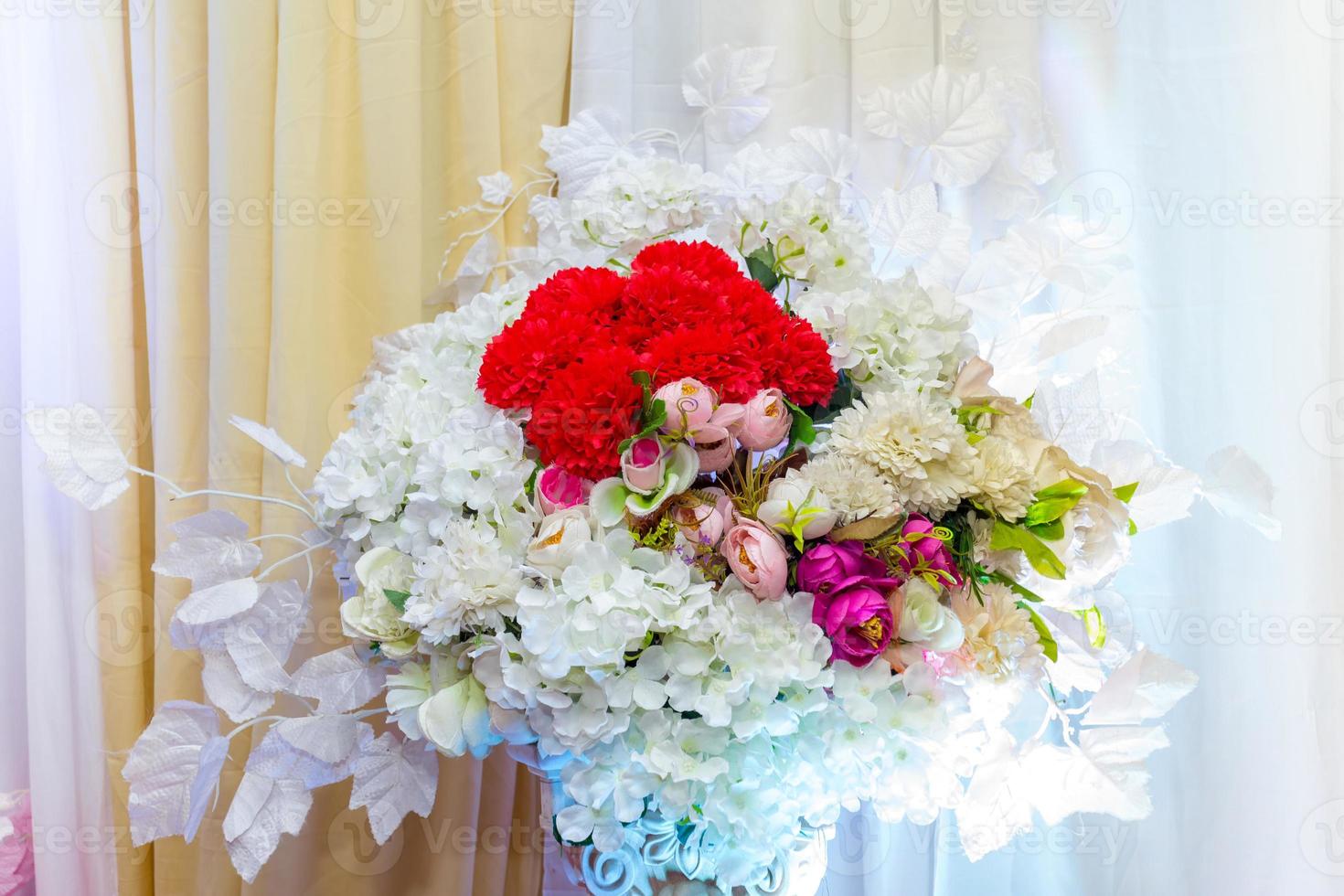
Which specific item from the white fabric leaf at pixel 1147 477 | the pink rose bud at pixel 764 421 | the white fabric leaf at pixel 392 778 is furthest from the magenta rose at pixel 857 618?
the white fabric leaf at pixel 392 778

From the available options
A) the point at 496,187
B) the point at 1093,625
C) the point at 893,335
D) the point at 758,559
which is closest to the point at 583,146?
the point at 496,187

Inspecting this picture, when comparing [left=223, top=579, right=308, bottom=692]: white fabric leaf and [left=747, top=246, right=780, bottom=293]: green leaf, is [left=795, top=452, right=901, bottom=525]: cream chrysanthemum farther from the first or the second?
[left=223, top=579, right=308, bottom=692]: white fabric leaf

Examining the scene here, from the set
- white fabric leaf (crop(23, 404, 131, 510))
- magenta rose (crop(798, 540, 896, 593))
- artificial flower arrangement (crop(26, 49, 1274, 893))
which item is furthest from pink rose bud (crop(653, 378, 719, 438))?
white fabric leaf (crop(23, 404, 131, 510))

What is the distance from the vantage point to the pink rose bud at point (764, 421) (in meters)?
0.58

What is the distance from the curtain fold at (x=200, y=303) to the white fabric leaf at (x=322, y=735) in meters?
0.26

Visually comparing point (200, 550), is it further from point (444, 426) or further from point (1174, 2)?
point (1174, 2)

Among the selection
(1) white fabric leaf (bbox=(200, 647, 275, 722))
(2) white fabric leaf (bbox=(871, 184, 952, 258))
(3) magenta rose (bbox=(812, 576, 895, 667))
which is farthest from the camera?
(2) white fabric leaf (bbox=(871, 184, 952, 258))

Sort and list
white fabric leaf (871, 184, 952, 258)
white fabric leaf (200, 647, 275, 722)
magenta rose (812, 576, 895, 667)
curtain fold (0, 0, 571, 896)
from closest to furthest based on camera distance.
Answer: magenta rose (812, 576, 895, 667) < white fabric leaf (200, 647, 275, 722) < white fabric leaf (871, 184, 952, 258) < curtain fold (0, 0, 571, 896)

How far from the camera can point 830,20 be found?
3.15ft

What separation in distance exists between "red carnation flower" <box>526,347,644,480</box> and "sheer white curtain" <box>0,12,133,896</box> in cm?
60

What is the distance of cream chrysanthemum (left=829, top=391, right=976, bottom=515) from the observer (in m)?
0.58

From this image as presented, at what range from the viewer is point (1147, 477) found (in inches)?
25.8

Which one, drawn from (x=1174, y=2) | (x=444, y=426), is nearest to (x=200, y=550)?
(x=444, y=426)

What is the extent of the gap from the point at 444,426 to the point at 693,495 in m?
0.19
